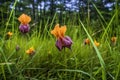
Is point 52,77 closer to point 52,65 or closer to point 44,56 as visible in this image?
point 52,65

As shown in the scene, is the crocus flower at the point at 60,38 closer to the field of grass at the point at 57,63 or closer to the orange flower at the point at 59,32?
the orange flower at the point at 59,32

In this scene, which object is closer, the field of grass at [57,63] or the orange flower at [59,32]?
the orange flower at [59,32]

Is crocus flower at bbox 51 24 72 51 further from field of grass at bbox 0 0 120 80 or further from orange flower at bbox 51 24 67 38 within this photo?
field of grass at bbox 0 0 120 80

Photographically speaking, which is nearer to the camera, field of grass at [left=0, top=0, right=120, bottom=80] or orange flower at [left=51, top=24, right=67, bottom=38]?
orange flower at [left=51, top=24, right=67, bottom=38]

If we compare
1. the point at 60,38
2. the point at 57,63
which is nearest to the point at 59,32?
the point at 60,38

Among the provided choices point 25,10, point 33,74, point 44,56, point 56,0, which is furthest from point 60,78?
point 56,0

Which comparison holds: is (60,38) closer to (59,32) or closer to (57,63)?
(59,32)

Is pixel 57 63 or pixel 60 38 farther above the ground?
pixel 60 38

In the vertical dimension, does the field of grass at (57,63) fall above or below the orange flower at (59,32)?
below

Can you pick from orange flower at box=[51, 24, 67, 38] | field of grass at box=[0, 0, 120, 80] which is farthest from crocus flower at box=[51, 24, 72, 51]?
field of grass at box=[0, 0, 120, 80]

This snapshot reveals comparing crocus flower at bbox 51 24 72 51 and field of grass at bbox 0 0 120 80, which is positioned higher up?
crocus flower at bbox 51 24 72 51

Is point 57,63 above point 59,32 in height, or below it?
below

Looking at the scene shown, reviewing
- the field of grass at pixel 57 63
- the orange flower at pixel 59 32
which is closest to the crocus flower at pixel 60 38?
the orange flower at pixel 59 32

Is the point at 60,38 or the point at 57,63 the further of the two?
the point at 57,63
